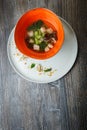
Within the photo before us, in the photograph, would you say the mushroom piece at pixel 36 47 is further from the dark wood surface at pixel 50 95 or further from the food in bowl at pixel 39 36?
the dark wood surface at pixel 50 95

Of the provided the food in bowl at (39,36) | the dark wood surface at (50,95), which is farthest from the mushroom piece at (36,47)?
the dark wood surface at (50,95)

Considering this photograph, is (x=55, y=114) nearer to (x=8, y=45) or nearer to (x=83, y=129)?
(x=83, y=129)

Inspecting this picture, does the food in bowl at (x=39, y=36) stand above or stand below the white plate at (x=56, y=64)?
above

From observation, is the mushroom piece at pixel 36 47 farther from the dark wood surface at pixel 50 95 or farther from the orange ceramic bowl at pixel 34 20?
the dark wood surface at pixel 50 95

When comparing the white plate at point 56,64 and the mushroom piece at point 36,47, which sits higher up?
the mushroom piece at point 36,47

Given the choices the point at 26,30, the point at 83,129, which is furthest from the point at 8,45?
the point at 83,129

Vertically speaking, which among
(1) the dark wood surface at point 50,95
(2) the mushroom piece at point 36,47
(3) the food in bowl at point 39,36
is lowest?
(1) the dark wood surface at point 50,95
